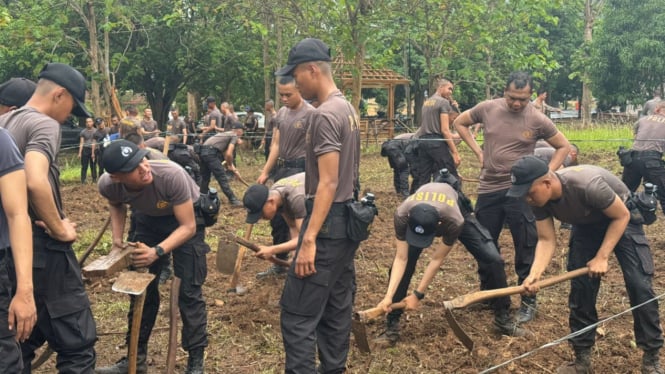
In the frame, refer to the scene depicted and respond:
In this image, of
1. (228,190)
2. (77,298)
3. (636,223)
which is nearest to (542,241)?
(636,223)

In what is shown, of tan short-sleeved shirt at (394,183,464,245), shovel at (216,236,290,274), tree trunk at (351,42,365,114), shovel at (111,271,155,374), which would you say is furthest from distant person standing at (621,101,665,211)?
tree trunk at (351,42,365,114)

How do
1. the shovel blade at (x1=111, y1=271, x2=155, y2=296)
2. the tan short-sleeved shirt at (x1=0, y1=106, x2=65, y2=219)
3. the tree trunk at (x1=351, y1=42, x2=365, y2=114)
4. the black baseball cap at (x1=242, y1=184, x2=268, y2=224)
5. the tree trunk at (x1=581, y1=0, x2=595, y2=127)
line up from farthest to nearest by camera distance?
the tree trunk at (x1=581, y1=0, x2=595, y2=127) < the tree trunk at (x1=351, y1=42, x2=365, y2=114) < the black baseball cap at (x1=242, y1=184, x2=268, y2=224) < the shovel blade at (x1=111, y1=271, x2=155, y2=296) < the tan short-sleeved shirt at (x1=0, y1=106, x2=65, y2=219)

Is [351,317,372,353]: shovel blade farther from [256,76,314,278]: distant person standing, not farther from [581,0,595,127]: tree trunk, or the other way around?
[581,0,595,127]: tree trunk

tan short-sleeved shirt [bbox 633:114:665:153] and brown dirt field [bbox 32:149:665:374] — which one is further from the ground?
tan short-sleeved shirt [bbox 633:114:665:153]

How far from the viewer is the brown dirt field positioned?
4262 mm

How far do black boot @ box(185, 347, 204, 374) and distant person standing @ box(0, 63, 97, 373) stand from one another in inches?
38.3

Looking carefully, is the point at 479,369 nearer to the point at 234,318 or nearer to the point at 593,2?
the point at 234,318

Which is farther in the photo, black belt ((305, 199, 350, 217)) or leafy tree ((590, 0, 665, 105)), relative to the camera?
leafy tree ((590, 0, 665, 105))

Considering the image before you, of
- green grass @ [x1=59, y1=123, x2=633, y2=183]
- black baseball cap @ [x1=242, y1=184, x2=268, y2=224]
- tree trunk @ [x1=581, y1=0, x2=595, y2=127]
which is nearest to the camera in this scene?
black baseball cap @ [x1=242, y1=184, x2=268, y2=224]

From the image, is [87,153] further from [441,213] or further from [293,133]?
[441,213]

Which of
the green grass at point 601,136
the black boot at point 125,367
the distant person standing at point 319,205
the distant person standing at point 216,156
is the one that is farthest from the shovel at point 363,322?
the green grass at point 601,136

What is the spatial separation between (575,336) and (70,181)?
12016 millimetres

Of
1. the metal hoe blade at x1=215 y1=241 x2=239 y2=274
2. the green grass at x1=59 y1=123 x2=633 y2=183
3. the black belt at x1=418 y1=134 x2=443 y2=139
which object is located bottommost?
the green grass at x1=59 y1=123 x2=633 y2=183

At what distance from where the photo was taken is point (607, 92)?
25.5m
